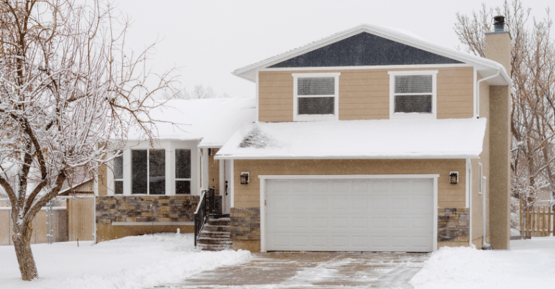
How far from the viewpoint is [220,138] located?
832 inches

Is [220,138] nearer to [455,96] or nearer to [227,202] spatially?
[227,202]

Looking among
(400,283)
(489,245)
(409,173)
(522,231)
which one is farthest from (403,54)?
(522,231)

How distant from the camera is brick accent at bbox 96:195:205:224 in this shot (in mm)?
22172

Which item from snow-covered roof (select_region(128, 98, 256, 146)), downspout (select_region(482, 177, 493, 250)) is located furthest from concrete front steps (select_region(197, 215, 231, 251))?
downspout (select_region(482, 177, 493, 250))

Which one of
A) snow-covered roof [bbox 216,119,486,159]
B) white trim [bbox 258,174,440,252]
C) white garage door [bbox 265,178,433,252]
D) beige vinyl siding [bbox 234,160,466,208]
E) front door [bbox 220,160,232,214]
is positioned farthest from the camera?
front door [bbox 220,160,232,214]

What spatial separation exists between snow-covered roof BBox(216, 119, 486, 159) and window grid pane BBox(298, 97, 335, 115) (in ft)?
1.17

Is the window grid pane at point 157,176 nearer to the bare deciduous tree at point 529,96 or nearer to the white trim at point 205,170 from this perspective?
the white trim at point 205,170

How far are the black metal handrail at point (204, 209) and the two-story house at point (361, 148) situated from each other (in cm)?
159

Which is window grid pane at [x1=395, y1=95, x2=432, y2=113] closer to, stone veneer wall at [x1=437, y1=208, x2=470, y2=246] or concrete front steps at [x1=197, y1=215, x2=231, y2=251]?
stone veneer wall at [x1=437, y1=208, x2=470, y2=246]

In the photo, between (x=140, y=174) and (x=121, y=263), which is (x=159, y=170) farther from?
(x=121, y=263)

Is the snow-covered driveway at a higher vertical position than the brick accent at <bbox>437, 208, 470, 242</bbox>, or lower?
lower

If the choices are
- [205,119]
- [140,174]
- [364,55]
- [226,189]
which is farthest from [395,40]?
[140,174]

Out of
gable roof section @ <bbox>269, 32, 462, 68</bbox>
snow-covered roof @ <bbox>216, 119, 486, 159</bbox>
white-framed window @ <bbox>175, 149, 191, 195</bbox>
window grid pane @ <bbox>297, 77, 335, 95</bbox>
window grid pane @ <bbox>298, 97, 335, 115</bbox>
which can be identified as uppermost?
gable roof section @ <bbox>269, 32, 462, 68</bbox>

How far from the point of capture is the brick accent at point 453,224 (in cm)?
1689
